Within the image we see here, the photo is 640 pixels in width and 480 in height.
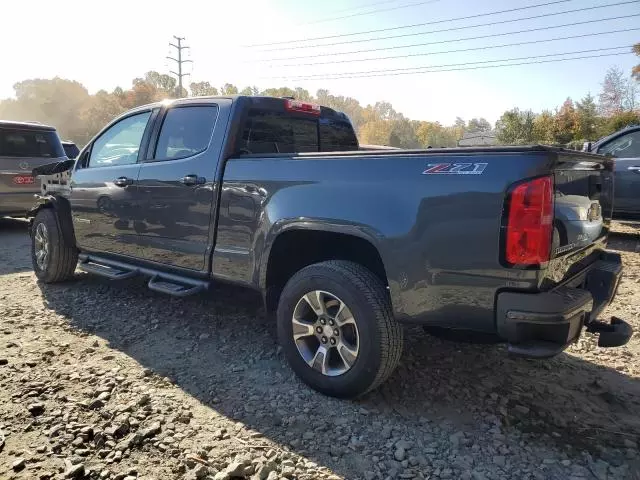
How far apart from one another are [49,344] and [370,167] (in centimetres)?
282

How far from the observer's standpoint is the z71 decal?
234 centimetres

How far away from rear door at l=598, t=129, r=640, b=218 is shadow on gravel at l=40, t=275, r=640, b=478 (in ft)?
17.0

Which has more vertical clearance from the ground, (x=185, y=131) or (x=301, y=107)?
(x=301, y=107)

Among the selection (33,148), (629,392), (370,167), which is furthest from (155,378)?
(33,148)

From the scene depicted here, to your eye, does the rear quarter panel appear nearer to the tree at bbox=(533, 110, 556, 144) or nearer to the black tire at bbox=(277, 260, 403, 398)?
the black tire at bbox=(277, 260, 403, 398)

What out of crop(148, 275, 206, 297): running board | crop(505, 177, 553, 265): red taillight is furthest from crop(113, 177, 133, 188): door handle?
crop(505, 177, 553, 265): red taillight

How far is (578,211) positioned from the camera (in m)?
2.62

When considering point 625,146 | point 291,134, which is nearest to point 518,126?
point 625,146

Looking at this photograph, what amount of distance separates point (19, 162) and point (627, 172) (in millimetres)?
10150

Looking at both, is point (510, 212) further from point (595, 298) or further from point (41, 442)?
point (41, 442)

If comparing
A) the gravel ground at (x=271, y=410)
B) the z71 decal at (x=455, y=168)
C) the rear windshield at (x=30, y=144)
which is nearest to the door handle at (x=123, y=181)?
the gravel ground at (x=271, y=410)

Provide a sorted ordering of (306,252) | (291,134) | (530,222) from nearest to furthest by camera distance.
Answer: (530,222) → (306,252) → (291,134)

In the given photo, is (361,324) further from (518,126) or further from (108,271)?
(518,126)

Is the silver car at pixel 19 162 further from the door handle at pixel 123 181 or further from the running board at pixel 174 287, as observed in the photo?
the running board at pixel 174 287
